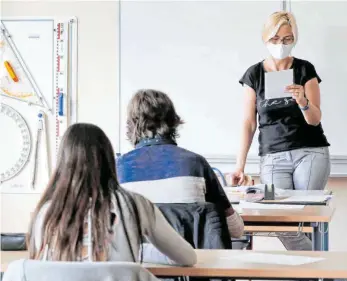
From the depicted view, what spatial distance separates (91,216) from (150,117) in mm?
907

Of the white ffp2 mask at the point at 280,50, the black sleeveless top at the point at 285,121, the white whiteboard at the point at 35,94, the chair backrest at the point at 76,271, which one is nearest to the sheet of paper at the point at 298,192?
the black sleeveless top at the point at 285,121

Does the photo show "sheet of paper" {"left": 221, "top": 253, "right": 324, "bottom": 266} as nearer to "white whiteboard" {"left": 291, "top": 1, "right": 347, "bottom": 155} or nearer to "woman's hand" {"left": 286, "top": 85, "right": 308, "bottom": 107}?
"woman's hand" {"left": 286, "top": 85, "right": 308, "bottom": 107}

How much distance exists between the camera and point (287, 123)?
356 centimetres

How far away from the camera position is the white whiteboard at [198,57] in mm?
4855

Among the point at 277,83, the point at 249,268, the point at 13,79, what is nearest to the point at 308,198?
the point at 277,83

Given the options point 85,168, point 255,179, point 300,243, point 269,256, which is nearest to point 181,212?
point 269,256

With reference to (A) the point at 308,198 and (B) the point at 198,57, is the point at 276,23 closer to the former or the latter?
(A) the point at 308,198

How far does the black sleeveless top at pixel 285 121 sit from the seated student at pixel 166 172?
115cm

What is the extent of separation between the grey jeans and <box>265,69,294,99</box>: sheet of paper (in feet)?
0.97

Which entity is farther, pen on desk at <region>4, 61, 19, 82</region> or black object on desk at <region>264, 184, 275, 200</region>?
pen on desk at <region>4, 61, 19, 82</region>

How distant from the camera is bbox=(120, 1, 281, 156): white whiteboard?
486 cm

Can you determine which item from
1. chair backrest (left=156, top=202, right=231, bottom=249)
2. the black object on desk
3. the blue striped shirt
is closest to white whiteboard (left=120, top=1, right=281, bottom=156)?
the black object on desk

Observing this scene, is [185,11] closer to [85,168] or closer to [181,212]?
[181,212]

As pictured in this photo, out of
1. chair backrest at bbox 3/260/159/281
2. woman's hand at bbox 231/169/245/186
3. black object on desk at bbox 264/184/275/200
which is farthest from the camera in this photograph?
woman's hand at bbox 231/169/245/186
